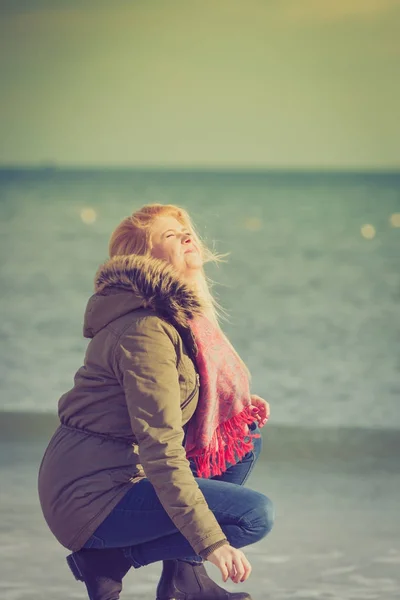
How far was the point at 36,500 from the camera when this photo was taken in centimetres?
318

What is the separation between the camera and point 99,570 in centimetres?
196

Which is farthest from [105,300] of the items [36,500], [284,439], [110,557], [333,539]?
[284,439]

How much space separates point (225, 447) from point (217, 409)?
0.09 metres

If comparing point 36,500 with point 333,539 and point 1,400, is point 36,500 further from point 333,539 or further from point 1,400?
point 1,400

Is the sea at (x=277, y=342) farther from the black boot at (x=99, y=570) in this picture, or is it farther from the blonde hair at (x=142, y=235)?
the black boot at (x=99, y=570)

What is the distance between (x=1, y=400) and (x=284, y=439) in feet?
6.95

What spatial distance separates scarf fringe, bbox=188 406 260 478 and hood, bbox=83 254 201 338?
0.28 meters

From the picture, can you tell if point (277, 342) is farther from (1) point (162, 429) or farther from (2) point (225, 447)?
(1) point (162, 429)

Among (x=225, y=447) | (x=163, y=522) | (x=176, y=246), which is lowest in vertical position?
(x=163, y=522)

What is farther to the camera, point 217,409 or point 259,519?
point 217,409

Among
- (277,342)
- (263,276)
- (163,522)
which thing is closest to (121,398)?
(163,522)

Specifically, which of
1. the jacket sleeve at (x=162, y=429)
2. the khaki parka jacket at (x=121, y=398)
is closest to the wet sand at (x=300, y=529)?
the khaki parka jacket at (x=121, y=398)

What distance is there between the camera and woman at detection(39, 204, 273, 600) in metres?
1.79

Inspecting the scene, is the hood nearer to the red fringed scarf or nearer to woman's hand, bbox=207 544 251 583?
the red fringed scarf
